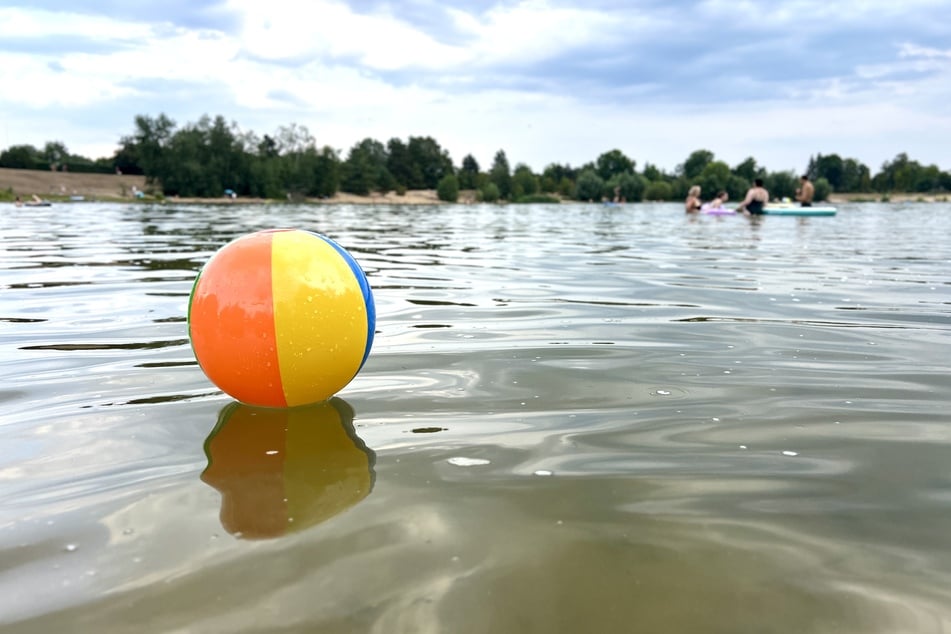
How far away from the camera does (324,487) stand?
2.59m

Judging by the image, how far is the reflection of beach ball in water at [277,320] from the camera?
3256 millimetres

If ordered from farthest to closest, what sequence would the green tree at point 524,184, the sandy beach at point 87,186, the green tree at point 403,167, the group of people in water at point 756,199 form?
the green tree at point 403,167 < the green tree at point 524,184 < the sandy beach at point 87,186 < the group of people in water at point 756,199

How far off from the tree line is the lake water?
6960 centimetres

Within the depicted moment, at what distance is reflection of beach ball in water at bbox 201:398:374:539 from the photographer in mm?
2365

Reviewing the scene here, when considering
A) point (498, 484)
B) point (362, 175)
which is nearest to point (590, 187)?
point (362, 175)

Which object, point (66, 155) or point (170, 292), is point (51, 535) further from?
point (66, 155)

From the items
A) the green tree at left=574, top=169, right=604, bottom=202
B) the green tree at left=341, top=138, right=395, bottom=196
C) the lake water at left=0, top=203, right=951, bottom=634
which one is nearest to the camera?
the lake water at left=0, top=203, right=951, bottom=634

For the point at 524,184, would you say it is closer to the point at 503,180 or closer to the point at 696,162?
the point at 503,180

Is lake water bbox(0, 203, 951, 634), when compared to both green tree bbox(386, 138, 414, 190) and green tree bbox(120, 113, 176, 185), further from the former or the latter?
green tree bbox(386, 138, 414, 190)

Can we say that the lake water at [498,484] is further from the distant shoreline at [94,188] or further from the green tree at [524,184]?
the green tree at [524,184]

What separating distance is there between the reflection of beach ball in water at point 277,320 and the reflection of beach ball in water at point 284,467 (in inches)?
6.3

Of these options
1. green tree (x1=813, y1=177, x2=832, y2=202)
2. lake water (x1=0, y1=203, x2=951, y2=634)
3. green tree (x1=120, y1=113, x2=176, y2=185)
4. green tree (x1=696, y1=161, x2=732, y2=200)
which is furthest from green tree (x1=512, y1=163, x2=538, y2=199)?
lake water (x1=0, y1=203, x2=951, y2=634)

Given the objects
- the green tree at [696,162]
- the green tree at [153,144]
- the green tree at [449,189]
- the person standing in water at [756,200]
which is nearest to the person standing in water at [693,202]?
the person standing in water at [756,200]

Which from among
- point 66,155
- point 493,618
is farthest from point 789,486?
point 66,155
